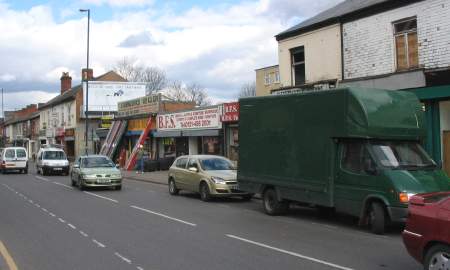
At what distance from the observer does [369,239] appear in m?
10.5

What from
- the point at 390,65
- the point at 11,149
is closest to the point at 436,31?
the point at 390,65

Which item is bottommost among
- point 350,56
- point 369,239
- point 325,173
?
point 369,239

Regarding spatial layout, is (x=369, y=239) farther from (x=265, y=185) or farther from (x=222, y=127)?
(x=222, y=127)

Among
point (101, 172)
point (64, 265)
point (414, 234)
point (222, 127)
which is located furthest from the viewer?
point (222, 127)

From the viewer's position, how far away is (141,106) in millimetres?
41438

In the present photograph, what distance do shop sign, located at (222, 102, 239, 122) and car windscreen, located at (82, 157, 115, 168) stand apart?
6628 mm

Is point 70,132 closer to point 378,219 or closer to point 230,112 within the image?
point 230,112

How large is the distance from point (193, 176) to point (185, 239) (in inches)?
324

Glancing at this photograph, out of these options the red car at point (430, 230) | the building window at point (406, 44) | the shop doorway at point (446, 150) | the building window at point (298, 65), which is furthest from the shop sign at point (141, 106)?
the red car at point (430, 230)

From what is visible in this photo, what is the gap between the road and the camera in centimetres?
845

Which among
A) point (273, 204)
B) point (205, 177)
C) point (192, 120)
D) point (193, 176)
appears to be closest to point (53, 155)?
point (192, 120)

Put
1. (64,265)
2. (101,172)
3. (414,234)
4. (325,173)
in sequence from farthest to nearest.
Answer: (101,172)
(325,173)
(64,265)
(414,234)

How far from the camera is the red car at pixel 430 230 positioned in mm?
6668

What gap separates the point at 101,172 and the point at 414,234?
16.9 meters
